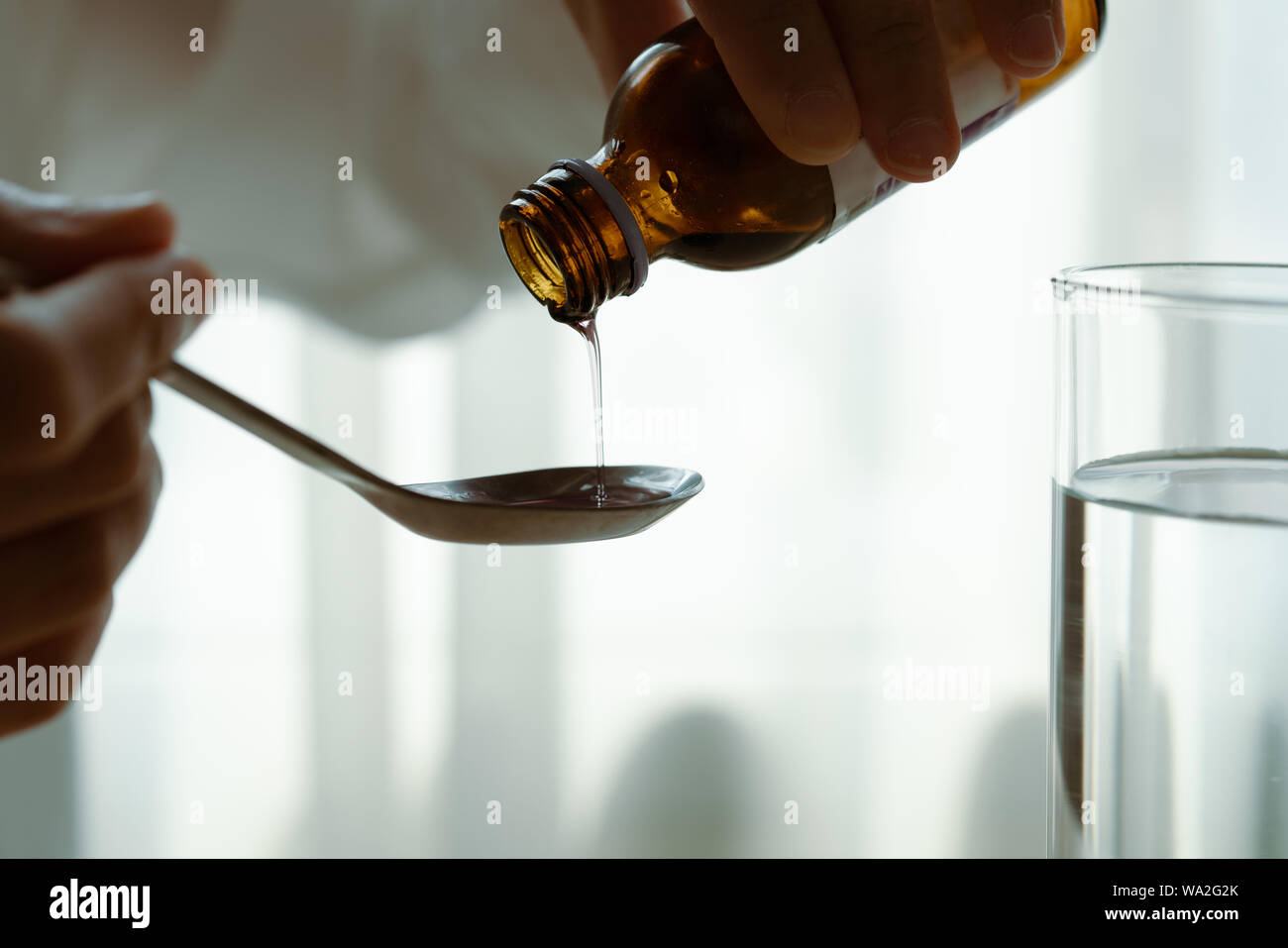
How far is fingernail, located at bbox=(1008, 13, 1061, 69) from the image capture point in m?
0.42

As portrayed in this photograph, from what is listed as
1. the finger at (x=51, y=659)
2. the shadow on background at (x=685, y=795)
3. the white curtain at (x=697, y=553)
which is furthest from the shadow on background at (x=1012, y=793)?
the finger at (x=51, y=659)

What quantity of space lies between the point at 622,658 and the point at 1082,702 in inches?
40.2

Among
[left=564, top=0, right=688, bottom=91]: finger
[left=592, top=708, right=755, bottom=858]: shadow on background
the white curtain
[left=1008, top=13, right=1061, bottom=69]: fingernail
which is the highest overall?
[left=564, top=0, right=688, bottom=91]: finger

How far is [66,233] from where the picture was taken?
1.60 ft

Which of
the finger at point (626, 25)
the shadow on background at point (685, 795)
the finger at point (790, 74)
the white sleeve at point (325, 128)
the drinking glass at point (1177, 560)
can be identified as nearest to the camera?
the drinking glass at point (1177, 560)

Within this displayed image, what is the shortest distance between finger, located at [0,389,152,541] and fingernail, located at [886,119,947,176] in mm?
343

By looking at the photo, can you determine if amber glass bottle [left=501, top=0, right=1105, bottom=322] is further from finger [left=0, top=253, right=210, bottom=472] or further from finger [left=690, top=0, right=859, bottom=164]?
finger [left=0, top=253, right=210, bottom=472]

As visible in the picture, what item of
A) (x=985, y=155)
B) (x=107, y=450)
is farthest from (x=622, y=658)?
(x=107, y=450)

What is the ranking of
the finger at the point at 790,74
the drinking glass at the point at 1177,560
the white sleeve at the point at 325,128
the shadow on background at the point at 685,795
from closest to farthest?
1. the drinking glass at the point at 1177,560
2. the finger at the point at 790,74
3. the white sleeve at the point at 325,128
4. the shadow on background at the point at 685,795

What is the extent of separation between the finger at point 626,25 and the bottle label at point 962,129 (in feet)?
0.96

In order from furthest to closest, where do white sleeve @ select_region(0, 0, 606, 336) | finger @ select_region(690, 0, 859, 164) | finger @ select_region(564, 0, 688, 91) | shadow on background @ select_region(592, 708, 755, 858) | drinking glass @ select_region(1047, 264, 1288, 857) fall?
shadow on background @ select_region(592, 708, 755, 858) < white sleeve @ select_region(0, 0, 606, 336) < finger @ select_region(564, 0, 688, 91) < finger @ select_region(690, 0, 859, 164) < drinking glass @ select_region(1047, 264, 1288, 857)

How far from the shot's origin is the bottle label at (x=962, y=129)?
45 cm

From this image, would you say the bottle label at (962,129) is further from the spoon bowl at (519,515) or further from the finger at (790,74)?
the spoon bowl at (519,515)

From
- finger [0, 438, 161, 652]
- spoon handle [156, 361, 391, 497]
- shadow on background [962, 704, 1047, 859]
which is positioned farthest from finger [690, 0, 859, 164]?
shadow on background [962, 704, 1047, 859]
